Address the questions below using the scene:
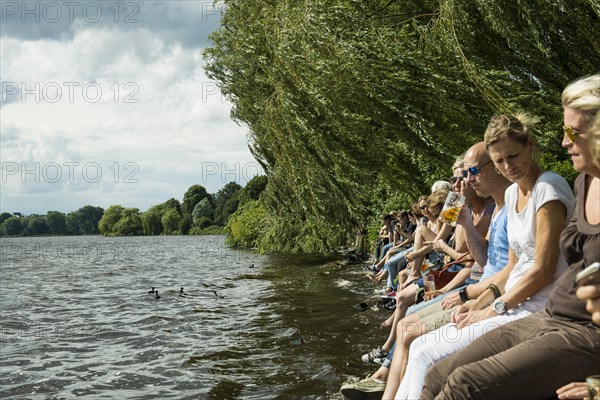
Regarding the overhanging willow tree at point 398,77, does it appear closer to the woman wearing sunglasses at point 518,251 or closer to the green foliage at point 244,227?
the woman wearing sunglasses at point 518,251

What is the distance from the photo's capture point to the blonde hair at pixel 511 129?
140 inches

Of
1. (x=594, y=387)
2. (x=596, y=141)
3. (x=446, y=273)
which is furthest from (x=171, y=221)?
(x=596, y=141)

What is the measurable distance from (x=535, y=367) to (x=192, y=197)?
13004 centimetres

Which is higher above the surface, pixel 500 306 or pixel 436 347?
pixel 500 306

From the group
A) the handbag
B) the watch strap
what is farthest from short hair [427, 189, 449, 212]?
the watch strap

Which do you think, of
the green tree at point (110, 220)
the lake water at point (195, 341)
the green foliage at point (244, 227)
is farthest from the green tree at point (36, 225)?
the lake water at point (195, 341)

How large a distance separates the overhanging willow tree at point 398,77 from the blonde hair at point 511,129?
390cm

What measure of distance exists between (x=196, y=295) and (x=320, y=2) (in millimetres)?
9229

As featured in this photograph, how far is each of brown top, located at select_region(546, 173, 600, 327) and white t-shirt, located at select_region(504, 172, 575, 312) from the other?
304mm

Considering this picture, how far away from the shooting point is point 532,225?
136 inches

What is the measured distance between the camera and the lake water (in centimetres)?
750

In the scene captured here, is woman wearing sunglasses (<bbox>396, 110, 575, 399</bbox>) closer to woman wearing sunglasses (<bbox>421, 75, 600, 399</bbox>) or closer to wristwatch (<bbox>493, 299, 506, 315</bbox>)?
wristwatch (<bbox>493, 299, 506, 315</bbox>)

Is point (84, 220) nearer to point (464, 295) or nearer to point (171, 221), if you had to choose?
point (171, 221)

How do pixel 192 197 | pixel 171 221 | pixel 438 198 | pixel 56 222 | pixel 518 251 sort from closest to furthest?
pixel 518 251, pixel 438 198, pixel 171 221, pixel 192 197, pixel 56 222
